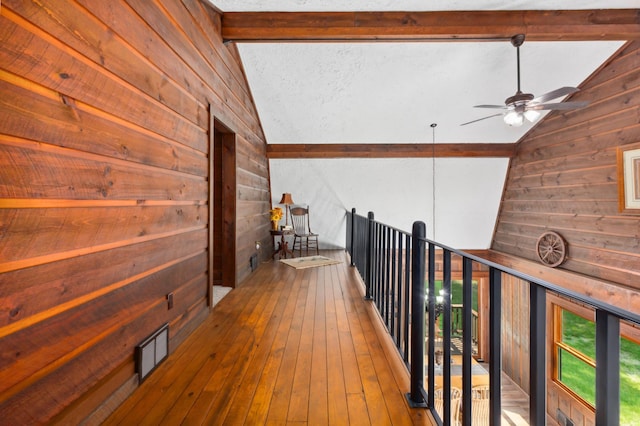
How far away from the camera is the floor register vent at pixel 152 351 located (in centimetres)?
156

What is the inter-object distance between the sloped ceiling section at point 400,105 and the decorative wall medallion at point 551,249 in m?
1.33

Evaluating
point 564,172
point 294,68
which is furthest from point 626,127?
point 294,68

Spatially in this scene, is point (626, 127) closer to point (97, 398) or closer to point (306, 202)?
point (306, 202)

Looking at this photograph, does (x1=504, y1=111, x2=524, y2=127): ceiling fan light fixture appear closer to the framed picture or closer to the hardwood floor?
the framed picture

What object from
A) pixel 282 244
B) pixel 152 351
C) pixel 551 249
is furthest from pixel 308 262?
pixel 551 249

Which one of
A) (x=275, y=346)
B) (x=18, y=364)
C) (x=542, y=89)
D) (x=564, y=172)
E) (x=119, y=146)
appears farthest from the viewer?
(x=564, y=172)

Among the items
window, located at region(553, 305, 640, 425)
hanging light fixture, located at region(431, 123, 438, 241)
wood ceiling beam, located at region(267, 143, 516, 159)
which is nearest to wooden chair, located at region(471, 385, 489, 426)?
window, located at region(553, 305, 640, 425)

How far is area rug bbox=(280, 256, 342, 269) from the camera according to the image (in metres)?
4.57

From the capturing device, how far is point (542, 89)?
421 centimetres

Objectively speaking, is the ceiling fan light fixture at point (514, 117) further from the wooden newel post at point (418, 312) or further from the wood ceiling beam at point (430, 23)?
the wooden newel post at point (418, 312)

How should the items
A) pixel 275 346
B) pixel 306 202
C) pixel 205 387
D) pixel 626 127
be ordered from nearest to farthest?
pixel 205 387 < pixel 275 346 < pixel 626 127 < pixel 306 202

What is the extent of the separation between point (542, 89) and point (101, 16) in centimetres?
529

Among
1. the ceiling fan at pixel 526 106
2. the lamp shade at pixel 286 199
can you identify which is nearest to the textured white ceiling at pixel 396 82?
the ceiling fan at pixel 526 106

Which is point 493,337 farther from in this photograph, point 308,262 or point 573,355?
point 573,355
